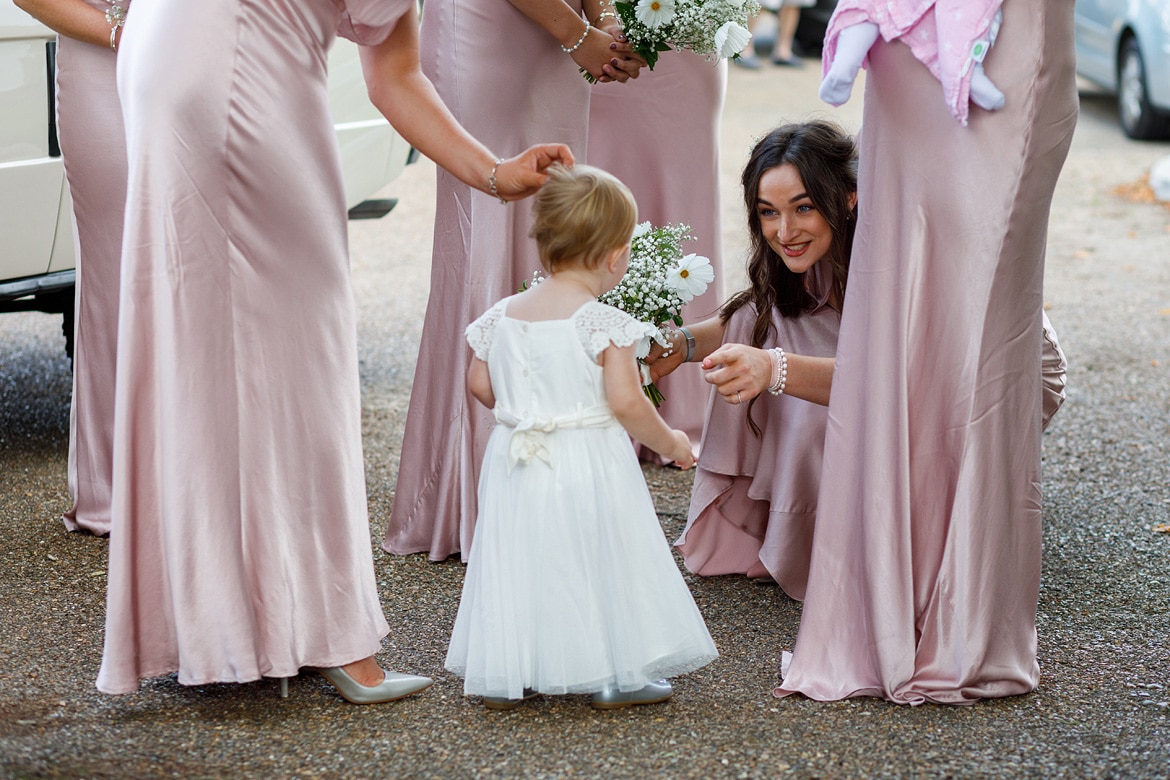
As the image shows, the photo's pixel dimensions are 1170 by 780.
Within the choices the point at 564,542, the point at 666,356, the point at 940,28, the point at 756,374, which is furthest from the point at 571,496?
the point at 940,28

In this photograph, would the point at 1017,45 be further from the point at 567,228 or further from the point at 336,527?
the point at 336,527

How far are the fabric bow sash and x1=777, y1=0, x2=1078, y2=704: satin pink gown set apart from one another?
62 centimetres

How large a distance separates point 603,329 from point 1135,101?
1059 centimetres

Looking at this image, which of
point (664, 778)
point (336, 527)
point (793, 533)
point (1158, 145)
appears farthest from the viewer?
point (1158, 145)

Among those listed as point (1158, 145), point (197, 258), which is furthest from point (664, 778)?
point (1158, 145)

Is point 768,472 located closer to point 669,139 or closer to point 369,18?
point 669,139

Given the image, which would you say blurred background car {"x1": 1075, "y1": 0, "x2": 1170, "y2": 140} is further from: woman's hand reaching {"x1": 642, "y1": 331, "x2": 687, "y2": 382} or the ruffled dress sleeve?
the ruffled dress sleeve

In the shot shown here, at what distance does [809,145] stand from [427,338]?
1321mm

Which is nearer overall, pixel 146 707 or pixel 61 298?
pixel 146 707

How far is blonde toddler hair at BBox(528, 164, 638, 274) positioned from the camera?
3047mm

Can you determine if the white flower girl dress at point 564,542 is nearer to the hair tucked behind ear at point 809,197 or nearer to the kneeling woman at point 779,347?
the kneeling woman at point 779,347

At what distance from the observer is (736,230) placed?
9.53 m

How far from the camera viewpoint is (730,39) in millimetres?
4203

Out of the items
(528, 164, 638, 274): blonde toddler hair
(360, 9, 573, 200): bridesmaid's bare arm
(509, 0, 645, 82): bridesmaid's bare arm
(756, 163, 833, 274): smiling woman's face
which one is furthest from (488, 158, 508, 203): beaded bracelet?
(756, 163, 833, 274): smiling woman's face
